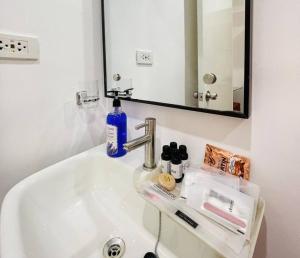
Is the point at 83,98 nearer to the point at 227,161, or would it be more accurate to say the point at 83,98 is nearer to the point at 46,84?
the point at 46,84

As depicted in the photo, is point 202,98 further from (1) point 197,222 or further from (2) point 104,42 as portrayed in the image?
(2) point 104,42

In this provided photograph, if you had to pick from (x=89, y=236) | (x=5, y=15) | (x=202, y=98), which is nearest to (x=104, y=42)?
(x=5, y=15)

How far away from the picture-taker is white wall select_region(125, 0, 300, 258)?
0.50 m

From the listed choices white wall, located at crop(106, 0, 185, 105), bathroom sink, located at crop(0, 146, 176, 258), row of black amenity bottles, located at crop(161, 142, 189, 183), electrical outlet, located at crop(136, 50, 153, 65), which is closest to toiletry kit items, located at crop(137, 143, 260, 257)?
row of black amenity bottles, located at crop(161, 142, 189, 183)

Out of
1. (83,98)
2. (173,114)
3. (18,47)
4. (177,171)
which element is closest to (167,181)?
(177,171)

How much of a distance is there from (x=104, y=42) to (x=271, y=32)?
0.70 metres

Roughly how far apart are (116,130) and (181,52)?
395 millimetres

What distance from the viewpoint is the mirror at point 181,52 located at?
583 mm

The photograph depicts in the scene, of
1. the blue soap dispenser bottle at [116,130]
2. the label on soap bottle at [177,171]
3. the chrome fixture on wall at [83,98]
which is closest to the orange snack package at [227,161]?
the label on soap bottle at [177,171]

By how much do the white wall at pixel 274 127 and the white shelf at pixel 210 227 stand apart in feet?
0.27

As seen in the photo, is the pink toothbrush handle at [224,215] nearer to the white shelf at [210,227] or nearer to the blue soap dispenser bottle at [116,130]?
the white shelf at [210,227]

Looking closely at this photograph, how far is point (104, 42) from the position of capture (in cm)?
95

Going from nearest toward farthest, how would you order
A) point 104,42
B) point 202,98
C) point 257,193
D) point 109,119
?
point 257,193 → point 202,98 → point 109,119 → point 104,42

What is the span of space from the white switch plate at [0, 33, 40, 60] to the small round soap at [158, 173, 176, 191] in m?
0.62
